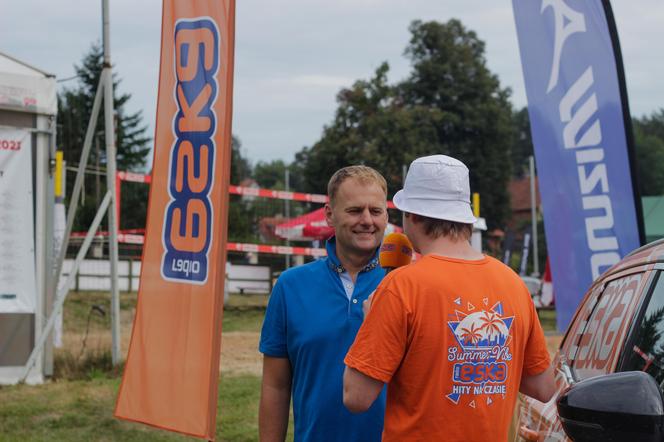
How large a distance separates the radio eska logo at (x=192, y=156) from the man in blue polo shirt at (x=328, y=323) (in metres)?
2.52

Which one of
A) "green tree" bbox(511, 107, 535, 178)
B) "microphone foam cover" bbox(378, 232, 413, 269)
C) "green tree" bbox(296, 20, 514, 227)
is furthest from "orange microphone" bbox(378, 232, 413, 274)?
"green tree" bbox(511, 107, 535, 178)

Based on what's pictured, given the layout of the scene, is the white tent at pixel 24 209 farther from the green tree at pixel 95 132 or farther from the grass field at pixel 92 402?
the green tree at pixel 95 132

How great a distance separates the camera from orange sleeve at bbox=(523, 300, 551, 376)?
283 cm

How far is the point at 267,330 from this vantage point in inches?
137

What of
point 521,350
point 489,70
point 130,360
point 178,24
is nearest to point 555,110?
point 178,24

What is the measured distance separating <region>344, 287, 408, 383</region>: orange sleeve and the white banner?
835 centimetres

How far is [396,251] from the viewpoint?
3.04 m

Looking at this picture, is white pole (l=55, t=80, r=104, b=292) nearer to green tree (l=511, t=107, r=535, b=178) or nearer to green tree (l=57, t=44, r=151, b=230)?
green tree (l=57, t=44, r=151, b=230)

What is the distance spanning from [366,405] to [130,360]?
14.5 feet

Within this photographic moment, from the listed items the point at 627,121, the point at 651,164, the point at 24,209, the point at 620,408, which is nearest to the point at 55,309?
the point at 24,209

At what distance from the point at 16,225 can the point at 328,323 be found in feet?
25.7

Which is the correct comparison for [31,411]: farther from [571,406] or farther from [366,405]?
[571,406]

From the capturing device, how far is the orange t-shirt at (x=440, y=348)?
2.53 m

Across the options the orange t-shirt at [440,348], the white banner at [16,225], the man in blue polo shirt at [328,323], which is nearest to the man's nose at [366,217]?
the man in blue polo shirt at [328,323]
